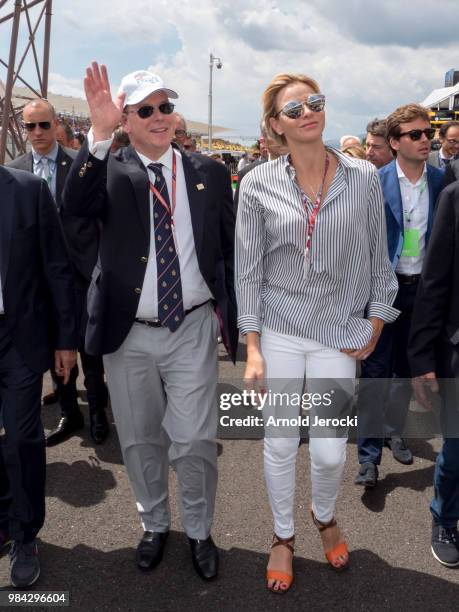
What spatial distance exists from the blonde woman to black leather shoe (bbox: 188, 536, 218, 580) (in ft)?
0.96

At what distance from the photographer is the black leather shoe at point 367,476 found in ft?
11.2

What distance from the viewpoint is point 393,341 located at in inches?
144

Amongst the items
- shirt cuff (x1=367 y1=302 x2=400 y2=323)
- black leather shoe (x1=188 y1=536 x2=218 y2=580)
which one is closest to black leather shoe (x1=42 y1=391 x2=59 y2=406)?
black leather shoe (x1=188 y1=536 x2=218 y2=580)

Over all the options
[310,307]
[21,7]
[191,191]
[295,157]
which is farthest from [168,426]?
[21,7]

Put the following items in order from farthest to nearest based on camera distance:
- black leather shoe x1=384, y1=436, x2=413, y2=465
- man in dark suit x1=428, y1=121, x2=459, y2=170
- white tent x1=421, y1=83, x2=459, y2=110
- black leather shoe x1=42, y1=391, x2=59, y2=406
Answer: white tent x1=421, y1=83, x2=459, y2=110 < man in dark suit x1=428, y1=121, x2=459, y2=170 < black leather shoe x1=42, y1=391, x2=59, y2=406 < black leather shoe x1=384, y1=436, x2=413, y2=465

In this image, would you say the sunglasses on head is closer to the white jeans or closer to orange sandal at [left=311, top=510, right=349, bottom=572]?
the white jeans

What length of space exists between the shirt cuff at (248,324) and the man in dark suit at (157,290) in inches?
8.6

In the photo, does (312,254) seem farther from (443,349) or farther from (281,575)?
(281,575)

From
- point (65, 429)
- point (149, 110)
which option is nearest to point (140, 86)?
point (149, 110)

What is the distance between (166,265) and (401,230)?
1.65 metres

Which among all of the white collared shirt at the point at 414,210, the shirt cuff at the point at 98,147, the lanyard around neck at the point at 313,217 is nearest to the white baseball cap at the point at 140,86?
the shirt cuff at the point at 98,147

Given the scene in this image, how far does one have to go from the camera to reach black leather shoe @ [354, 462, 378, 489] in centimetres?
341

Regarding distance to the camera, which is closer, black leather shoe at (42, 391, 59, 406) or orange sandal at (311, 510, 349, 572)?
orange sandal at (311, 510, 349, 572)

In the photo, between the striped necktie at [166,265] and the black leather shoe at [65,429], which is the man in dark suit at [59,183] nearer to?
the black leather shoe at [65,429]
